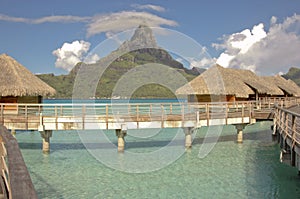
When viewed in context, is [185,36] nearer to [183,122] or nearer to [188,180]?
[183,122]

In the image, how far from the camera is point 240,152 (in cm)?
1589

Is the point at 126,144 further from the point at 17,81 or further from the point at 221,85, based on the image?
the point at 221,85

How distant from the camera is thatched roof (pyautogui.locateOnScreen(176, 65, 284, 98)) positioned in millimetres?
25797

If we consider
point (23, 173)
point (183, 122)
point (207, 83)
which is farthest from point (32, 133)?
point (23, 173)

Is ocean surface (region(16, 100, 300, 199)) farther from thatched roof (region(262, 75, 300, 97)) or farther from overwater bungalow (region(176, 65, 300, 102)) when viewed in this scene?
thatched roof (region(262, 75, 300, 97))

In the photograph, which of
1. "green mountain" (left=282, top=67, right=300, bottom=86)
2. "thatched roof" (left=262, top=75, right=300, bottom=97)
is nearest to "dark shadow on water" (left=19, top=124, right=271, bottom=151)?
"thatched roof" (left=262, top=75, right=300, bottom=97)

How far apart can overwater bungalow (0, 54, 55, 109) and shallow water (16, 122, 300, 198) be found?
429 centimetres

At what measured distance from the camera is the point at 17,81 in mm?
19984

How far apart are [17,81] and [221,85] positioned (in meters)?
15.3

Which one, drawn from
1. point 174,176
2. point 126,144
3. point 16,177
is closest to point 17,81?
point 126,144

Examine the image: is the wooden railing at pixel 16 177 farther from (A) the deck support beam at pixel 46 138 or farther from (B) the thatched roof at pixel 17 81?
(B) the thatched roof at pixel 17 81

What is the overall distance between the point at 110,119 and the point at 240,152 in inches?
260

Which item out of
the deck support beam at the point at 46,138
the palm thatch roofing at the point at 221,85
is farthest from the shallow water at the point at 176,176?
the palm thatch roofing at the point at 221,85

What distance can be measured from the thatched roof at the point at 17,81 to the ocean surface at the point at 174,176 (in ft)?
13.2
